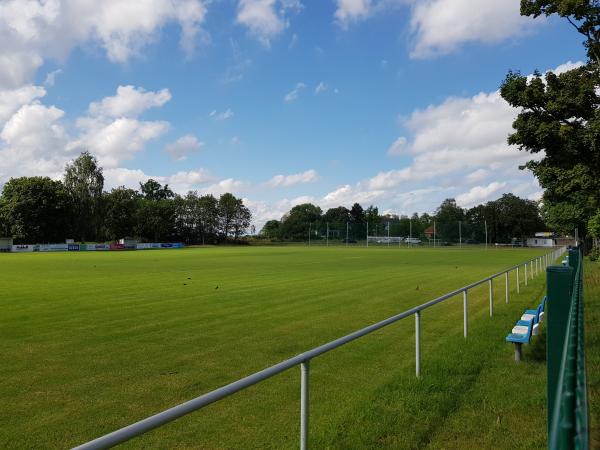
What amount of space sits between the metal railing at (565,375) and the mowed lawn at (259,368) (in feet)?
4.49

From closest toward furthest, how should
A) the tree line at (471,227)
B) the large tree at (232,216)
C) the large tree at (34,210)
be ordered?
the large tree at (34,210) → the tree line at (471,227) → the large tree at (232,216)

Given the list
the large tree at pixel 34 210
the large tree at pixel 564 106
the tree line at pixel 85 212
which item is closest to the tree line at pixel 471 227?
the tree line at pixel 85 212

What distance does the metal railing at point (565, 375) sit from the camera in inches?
68.7

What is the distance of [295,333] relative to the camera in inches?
420

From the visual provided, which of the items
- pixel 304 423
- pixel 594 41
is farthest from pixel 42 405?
pixel 594 41

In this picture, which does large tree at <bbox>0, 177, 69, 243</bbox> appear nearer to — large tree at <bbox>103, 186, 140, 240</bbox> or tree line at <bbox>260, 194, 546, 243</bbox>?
large tree at <bbox>103, 186, 140, 240</bbox>

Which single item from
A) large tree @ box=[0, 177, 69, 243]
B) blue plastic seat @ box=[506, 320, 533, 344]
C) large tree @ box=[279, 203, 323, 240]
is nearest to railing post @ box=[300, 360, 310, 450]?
blue plastic seat @ box=[506, 320, 533, 344]

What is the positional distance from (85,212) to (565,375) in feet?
334

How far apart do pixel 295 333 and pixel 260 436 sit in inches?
217

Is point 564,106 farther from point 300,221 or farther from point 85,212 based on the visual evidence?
point 300,221

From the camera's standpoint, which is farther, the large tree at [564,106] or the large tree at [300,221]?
the large tree at [300,221]

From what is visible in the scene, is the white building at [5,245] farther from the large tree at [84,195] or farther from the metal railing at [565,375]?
the metal railing at [565,375]

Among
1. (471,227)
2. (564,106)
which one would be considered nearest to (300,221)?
(471,227)

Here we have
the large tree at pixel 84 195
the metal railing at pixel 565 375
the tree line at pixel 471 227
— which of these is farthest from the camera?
the tree line at pixel 471 227
